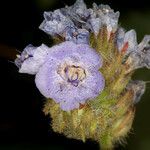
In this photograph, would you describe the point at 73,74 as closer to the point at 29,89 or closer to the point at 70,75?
the point at 70,75

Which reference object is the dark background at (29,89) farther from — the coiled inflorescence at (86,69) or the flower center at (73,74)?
the flower center at (73,74)

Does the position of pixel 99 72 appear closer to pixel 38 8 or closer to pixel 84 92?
pixel 84 92

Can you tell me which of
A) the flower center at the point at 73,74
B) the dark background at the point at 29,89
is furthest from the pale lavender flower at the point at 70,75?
the dark background at the point at 29,89

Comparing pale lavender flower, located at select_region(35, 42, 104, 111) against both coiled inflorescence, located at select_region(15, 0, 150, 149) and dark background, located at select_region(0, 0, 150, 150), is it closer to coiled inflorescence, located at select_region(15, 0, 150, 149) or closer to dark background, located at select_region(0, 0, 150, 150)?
coiled inflorescence, located at select_region(15, 0, 150, 149)

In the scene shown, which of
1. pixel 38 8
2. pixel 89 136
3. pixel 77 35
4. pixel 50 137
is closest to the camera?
pixel 77 35

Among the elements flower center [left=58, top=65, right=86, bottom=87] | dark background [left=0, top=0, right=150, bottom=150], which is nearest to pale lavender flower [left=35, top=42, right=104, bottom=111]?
flower center [left=58, top=65, right=86, bottom=87]

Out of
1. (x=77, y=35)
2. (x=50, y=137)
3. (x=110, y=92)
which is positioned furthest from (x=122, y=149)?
(x=77, y=35)

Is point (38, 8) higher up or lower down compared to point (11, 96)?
higher up

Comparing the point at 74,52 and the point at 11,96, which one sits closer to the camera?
the point at 74,52
